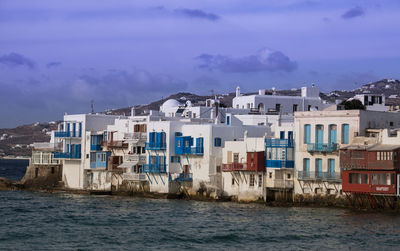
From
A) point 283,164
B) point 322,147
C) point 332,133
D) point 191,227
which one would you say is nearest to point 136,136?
point 283,164

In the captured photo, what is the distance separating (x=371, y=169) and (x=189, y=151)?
1855 cm

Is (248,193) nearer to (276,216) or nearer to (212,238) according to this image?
(276,216)

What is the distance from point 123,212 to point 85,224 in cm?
629

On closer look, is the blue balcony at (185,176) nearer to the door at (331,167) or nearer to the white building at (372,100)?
the door at (331,167)

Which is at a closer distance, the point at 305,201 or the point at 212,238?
the point at 212,238

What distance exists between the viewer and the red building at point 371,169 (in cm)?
5106

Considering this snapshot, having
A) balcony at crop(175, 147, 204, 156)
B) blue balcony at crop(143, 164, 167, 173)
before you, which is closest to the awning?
blue balcony at crop(143, 164, 167, 173)

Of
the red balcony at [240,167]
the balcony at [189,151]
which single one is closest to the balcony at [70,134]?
the balcony at [189,151]

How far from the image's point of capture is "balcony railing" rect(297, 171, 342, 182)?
182 feet

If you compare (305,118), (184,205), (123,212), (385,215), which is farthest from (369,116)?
(123,212)

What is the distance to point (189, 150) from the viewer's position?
65.3 meters

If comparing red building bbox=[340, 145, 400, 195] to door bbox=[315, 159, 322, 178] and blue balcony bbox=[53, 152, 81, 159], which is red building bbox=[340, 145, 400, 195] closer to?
door bbox=[315, 159, 322, 178]

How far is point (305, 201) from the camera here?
2250 inches

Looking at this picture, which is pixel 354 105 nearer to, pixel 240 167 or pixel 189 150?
pixel 189 150
